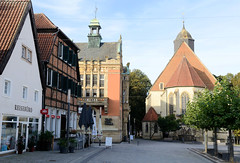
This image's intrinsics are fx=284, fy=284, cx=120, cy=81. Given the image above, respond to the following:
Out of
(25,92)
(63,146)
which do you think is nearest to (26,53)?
(25,92)

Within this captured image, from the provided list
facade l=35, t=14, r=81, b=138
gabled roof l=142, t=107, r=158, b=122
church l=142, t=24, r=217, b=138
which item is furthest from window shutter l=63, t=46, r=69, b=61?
gabled roof l=142, t=107, r=158, b=122

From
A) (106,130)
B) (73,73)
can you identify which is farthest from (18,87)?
(106,130)

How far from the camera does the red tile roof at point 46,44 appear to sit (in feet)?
69.6

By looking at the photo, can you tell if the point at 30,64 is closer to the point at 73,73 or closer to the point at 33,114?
the point at 33,114

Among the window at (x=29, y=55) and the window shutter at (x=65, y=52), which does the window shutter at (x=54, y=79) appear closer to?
the window shutter at (x=65, y=52)

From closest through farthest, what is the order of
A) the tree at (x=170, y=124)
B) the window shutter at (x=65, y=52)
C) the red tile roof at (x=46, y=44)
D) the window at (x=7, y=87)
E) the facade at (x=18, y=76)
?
the facade at (x=18, y=76), the window at (x=7, y=87), the red tile roof at (x=46, y=44), the window shutter at (x=65, y=52), the tree at (x=170, y=124)

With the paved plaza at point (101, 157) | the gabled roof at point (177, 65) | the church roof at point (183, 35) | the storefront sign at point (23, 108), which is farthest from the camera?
the church roof at point (183, 35)

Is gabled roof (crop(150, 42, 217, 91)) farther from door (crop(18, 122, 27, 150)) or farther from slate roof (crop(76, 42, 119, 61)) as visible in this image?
door (crop(18, 122, 27, 150))

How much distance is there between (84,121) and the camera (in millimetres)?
24062

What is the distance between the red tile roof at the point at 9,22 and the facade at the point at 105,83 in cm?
2206

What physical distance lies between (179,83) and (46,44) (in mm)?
38903

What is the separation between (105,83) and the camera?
40312 mm

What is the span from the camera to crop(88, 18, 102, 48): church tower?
44.9m

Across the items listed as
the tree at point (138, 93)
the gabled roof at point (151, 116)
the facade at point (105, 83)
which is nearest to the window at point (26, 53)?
the facade at point (105, 83)
